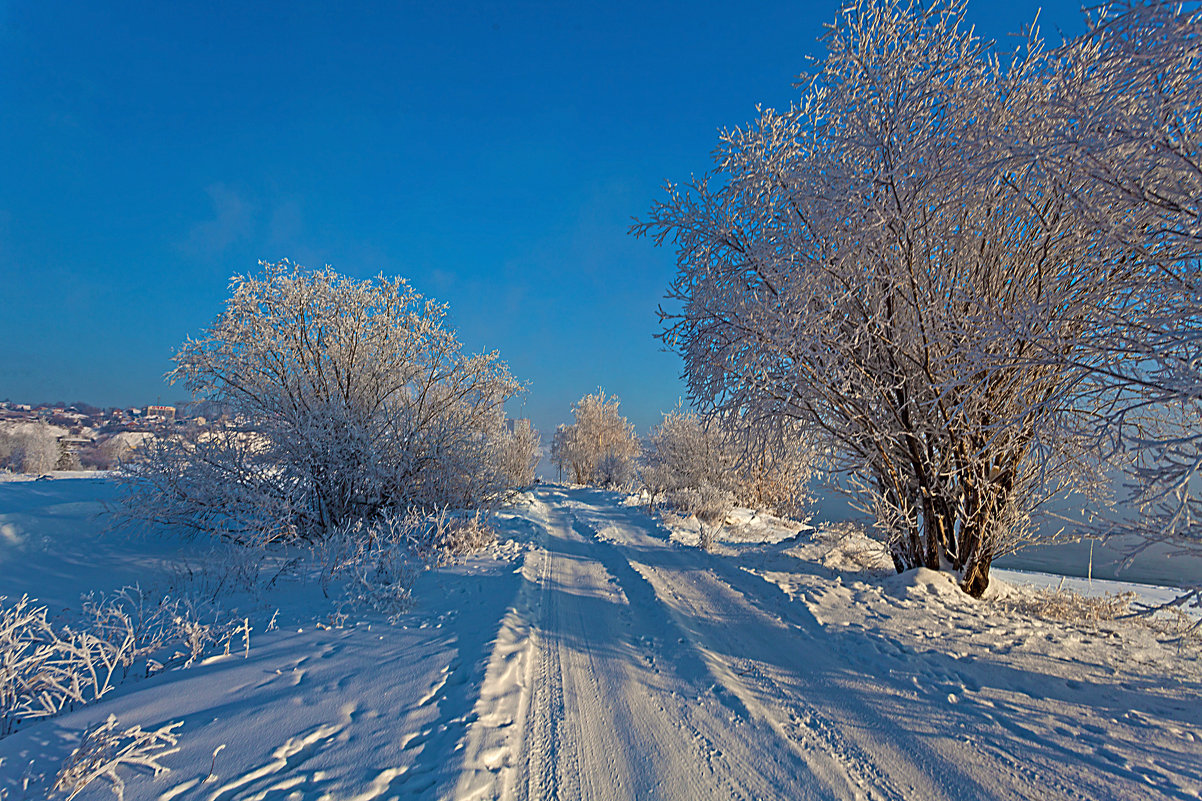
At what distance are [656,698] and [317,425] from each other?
7.78 metres

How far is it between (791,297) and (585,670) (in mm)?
4179

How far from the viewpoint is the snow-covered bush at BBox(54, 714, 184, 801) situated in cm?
208

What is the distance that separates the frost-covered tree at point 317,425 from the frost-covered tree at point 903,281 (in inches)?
248

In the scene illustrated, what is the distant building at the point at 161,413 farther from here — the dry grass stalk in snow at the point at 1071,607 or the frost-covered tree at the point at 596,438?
the frost-covered tree at the point at 596,438

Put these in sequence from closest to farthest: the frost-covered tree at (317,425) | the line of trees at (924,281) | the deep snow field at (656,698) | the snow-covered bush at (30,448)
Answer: the deep snow field at (656,698)
the line of trees at (924,281)
the frost-covered tree at (317,425)
the snow-covered bush at (30,448)

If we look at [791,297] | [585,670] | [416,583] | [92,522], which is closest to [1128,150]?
[791,297]

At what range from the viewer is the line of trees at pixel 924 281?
415cm

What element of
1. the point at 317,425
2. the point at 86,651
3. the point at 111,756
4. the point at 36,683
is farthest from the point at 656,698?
the point at 317,425

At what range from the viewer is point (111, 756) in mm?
2328

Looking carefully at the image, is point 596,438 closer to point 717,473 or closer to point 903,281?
point 717,473

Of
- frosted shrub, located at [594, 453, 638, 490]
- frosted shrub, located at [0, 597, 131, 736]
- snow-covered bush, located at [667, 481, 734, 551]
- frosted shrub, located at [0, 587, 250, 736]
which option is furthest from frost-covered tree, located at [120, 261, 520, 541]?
frosted shrub, located at [594, 453, 638, 490]

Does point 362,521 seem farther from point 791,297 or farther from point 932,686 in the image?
point 932,686

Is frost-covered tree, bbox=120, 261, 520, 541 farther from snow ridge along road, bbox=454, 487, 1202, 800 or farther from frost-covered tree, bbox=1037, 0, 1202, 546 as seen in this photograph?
frost-covered tree, bbox=1037, 0, 1202, 546

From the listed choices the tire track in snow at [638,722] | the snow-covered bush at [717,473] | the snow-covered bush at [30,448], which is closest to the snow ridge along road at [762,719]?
the tire track in snow at [638,722]
